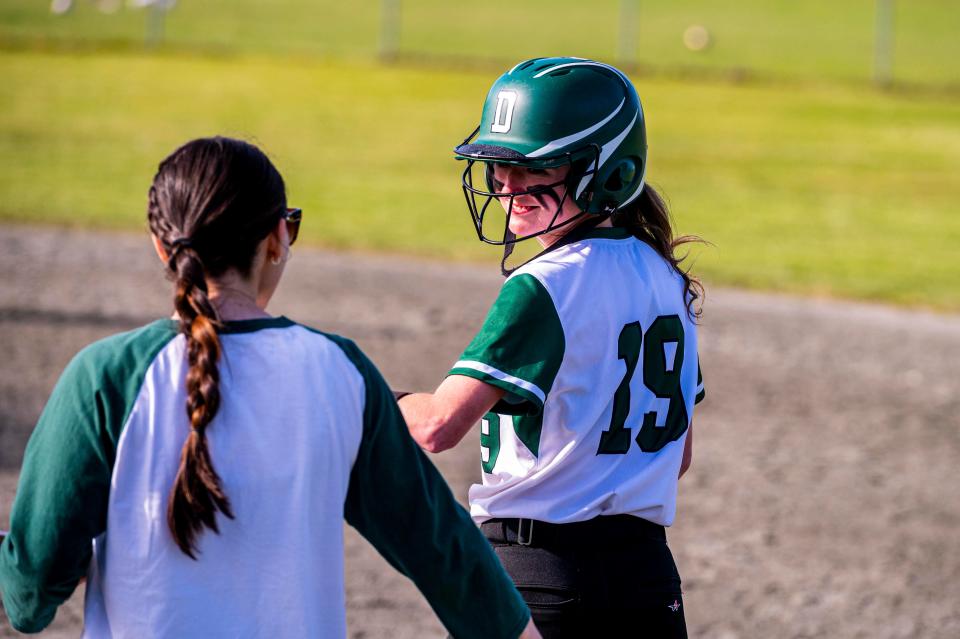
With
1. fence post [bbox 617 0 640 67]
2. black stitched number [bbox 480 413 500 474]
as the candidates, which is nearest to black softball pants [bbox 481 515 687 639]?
black stitched number [bbox 480 413 500 474]

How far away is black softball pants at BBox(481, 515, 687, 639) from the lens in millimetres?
2713

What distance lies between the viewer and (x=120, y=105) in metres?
20.6

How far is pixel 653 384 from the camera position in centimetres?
281

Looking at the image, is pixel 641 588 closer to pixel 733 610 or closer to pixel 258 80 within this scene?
pixel 733 610

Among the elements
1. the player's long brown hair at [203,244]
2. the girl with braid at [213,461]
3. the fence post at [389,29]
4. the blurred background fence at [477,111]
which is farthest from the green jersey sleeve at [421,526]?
the fence post at [389,29]

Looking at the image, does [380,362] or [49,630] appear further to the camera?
[380,362]

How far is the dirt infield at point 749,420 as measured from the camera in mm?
5281

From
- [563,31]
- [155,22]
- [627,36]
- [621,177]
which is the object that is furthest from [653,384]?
[563,31]

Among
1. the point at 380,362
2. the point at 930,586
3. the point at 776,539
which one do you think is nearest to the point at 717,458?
the point at 776,539

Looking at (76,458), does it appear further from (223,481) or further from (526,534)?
(526,534)

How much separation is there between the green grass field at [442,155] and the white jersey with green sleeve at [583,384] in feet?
18.6

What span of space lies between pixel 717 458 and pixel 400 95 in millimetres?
16626

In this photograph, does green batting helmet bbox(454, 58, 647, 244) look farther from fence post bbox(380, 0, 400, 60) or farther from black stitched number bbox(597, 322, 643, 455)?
fence post bbox(380, 0, 400, 60)

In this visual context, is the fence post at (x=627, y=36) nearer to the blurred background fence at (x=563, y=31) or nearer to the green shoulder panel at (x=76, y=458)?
the blurred background fence at (x=563, y=31)
